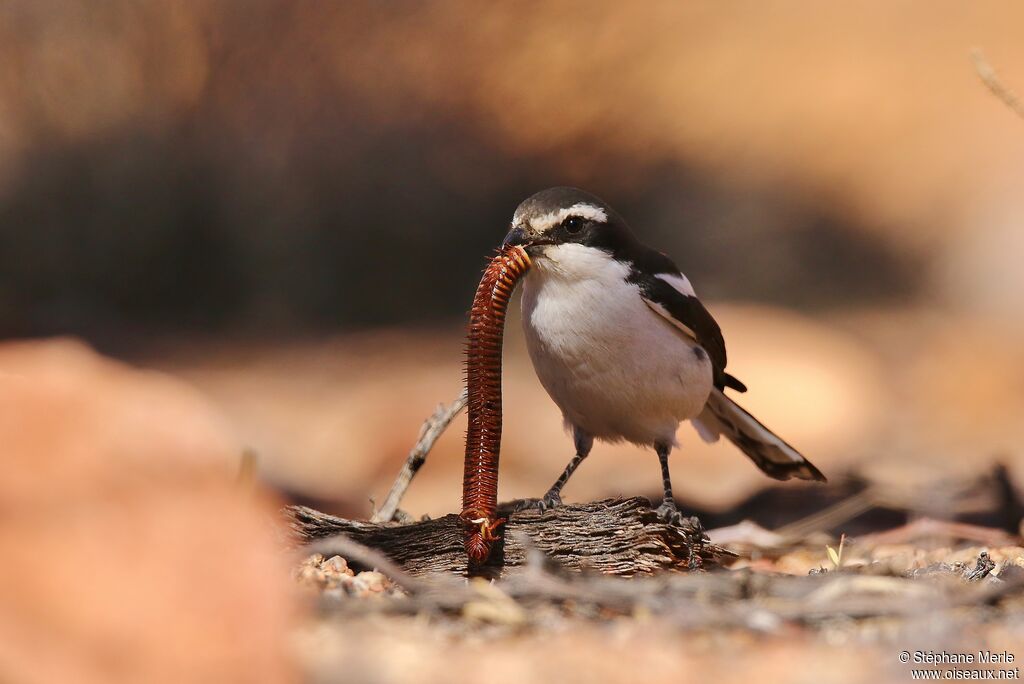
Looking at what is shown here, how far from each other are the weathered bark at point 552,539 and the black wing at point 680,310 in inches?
40.6

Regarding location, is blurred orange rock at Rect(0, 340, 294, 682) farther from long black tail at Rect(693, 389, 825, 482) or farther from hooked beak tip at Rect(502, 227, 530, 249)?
long black tail at Rect(693, 389, 825, 482)

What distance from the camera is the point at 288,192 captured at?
9336 millimetres

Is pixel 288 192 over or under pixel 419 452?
over

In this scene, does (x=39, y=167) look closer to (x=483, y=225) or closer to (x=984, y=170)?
(x=483, y=225)

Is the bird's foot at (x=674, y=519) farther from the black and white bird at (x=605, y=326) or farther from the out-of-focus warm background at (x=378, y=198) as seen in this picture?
the out-of-focus warm background at (x=378, y=198)

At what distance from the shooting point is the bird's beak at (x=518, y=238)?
4.58 m

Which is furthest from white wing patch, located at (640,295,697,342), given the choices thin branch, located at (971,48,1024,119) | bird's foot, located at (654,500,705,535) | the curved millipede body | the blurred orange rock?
the blurred orange rock

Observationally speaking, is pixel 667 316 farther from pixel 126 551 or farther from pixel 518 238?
pixel 126 551

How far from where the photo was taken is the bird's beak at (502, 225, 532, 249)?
4.58 metres

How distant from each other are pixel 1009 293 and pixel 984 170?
0.87 metres

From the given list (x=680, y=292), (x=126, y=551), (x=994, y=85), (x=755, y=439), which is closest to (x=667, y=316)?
(x=680, y=292)

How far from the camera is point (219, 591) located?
2387 millimetres

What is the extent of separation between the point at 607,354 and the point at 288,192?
5.20 metres

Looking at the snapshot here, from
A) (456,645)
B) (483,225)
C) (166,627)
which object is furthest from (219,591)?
(483,225)
